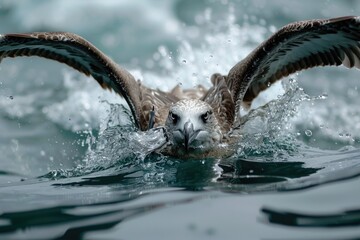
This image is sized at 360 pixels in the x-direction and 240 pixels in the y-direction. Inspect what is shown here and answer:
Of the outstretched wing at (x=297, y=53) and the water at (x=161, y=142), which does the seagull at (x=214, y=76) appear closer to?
the outstretched wing at (x=297, y=53)

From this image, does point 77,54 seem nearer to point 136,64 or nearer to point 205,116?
point 205,116

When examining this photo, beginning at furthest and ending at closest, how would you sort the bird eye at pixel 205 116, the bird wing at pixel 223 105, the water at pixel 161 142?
1. the bird wing at pixel 223 105
2. the bird eye at pixel 205 116
3. the water at pixel 161 142

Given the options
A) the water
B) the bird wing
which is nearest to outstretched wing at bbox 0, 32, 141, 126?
Result: the water

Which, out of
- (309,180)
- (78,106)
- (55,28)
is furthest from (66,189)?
(55,28)

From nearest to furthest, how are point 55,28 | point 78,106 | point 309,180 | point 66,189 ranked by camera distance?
point 309,180, point 66,189, point 78,106, point 55,28

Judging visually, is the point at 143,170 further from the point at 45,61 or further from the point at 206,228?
the point at 45,61

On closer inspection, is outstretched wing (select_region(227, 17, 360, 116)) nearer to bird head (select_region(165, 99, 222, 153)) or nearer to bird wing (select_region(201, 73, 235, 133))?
bird wing (select_region(201, 73, 235, 133))

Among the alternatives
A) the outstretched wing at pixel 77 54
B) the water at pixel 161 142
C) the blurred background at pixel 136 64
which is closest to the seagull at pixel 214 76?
the outstretched wing at pixel 77 54
